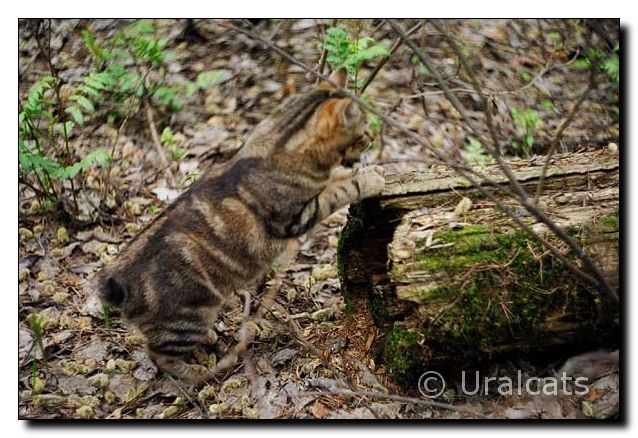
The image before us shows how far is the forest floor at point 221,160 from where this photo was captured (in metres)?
3.28

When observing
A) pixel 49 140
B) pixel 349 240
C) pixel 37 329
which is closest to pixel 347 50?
pixel 349 240

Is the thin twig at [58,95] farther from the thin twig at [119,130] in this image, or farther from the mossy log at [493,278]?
the mossy log at [493,278]

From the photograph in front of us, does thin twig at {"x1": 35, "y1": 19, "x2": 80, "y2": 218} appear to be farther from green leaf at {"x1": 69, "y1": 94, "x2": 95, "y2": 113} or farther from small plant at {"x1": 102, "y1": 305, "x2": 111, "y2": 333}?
small plant at {"x1": 102, "y1": 305, "x2": 111, "y2": 333}

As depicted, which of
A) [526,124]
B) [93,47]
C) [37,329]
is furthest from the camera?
[526,124]

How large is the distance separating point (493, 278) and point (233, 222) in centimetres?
140

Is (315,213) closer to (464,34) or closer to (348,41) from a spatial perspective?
(348,41)

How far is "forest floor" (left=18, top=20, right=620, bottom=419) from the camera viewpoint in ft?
10.8

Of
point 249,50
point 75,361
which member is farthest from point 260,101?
point 75,361

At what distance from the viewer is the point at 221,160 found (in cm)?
443

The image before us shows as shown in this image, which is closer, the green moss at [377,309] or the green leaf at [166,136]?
the green moss at [377,309]

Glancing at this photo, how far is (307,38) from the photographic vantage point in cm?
420

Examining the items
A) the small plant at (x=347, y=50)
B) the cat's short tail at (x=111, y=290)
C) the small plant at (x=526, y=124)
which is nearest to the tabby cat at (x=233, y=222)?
the cat's short tail at (x=111, y=290)

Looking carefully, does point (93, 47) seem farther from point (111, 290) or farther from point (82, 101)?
point (111, 290)
